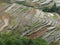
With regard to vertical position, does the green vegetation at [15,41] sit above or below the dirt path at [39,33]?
above

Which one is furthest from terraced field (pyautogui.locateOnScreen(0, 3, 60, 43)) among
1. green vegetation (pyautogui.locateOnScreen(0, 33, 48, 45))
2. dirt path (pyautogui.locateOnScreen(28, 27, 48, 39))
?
Result: green vegetation (pyautogui.locateOnScreen(0, 33, 48, 45))

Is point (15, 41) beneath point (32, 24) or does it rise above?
above

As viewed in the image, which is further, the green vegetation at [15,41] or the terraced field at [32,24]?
the terraced field at [32,24]

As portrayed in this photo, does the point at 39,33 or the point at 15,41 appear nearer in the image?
the point at 15,41

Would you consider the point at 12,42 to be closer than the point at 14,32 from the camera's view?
Yes

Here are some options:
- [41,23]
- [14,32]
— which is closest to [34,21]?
[41,23]

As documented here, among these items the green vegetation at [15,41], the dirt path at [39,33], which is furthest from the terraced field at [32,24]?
the green vegetation at [15,41]

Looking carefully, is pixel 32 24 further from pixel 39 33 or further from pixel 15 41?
pixel 15 41

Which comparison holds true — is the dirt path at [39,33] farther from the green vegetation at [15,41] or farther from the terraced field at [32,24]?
the green vegetation at [15,41]

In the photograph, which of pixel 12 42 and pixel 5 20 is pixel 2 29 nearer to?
pixel 5 20

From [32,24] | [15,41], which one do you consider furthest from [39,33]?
[15,41]

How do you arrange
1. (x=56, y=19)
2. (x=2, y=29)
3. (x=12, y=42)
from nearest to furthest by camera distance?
(x=12, y=42)
(x=2, y=29)
(x=56, y=19)
